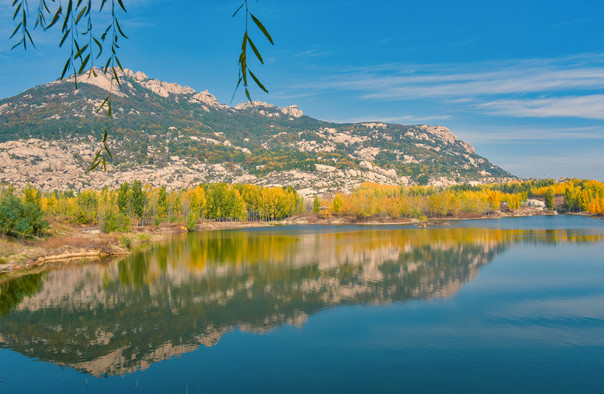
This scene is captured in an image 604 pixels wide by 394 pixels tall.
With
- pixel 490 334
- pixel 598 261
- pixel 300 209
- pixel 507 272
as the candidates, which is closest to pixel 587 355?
pixel 490 334

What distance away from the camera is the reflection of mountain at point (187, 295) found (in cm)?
2052

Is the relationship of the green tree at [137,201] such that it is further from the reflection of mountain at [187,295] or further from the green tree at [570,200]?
the green tree at [570,200]

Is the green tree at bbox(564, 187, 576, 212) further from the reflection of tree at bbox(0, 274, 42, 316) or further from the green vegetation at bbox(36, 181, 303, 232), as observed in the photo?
the reflection of tree at bbox(0, 274, 42, 316)

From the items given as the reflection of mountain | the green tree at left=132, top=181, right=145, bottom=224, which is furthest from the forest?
the reflection of mountain

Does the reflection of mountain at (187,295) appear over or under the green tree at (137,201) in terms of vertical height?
under

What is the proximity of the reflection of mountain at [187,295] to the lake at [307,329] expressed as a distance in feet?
0.49

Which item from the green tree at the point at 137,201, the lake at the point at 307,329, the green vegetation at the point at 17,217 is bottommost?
the lake at the point at 307,329

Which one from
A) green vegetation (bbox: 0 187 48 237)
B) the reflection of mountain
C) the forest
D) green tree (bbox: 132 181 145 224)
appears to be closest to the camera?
the reflection of mountain

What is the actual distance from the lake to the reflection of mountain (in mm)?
149

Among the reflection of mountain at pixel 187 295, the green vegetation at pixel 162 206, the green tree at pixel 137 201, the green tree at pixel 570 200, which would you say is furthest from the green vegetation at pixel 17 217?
the green tree at pixel 570 200

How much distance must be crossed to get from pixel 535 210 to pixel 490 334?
18556 cm

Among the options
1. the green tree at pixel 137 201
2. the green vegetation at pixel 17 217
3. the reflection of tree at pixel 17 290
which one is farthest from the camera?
the green tree at pixel 137 201

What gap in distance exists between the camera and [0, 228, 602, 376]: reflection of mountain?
20.5 m

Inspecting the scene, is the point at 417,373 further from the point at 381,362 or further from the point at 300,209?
the point at 300,209
